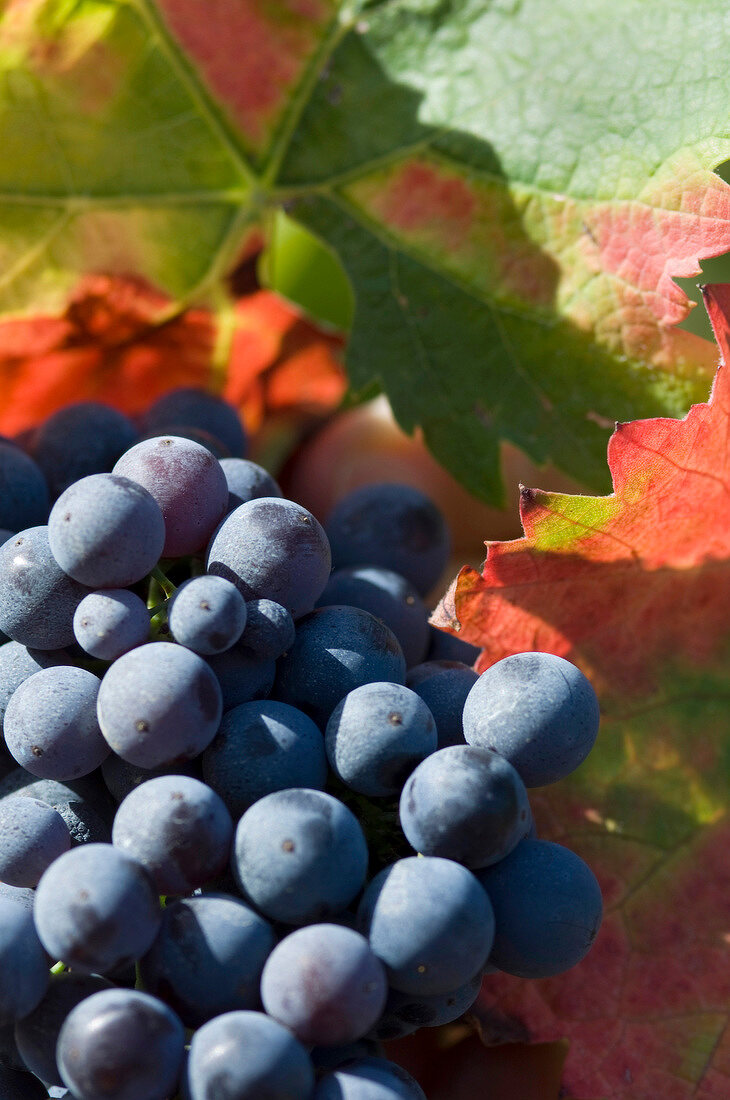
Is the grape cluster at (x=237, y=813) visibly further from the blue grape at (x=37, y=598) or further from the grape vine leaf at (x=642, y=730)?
the grape vine leaf at (x=642, y=730)

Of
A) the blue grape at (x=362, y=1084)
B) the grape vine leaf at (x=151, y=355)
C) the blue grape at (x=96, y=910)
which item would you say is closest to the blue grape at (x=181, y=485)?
the blue grape at (x=96, y=910)

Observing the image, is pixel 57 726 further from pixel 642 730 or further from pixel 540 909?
pixel 642 730

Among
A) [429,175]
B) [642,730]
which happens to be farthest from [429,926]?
[429,175]

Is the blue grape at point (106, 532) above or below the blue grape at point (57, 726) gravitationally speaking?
above

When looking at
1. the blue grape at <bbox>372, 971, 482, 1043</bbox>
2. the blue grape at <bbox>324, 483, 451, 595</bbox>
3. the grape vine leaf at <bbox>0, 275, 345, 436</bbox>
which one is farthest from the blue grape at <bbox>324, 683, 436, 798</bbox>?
the grape vine leaf at <bbox>0, 275, 345, 436</bbox>

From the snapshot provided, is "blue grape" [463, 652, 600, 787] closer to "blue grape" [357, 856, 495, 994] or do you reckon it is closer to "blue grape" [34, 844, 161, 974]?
"blue grape" [357, 856, 495, 994]

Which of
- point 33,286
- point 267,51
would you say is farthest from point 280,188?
point 33,286

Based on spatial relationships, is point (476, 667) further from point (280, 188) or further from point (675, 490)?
point (280, 188)

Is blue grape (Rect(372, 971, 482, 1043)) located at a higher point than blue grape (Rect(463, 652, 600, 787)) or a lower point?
lower
